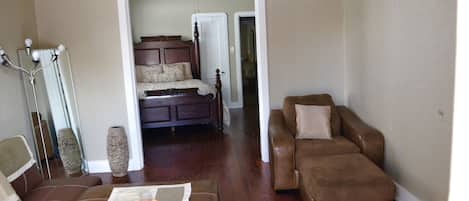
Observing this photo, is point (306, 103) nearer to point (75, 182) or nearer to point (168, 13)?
point (75, 182)

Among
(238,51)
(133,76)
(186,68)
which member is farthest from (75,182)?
(238,51)

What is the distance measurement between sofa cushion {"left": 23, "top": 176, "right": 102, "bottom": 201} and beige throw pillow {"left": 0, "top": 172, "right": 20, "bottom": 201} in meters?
0.26

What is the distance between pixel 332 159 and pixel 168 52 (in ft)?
17.4

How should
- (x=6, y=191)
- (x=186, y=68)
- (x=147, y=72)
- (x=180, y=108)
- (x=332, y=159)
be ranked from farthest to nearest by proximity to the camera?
(x=186, y=68) < (x=147, y=72) < (x=180, y=108) < (x=332, y=159) < (x=6, y=191)

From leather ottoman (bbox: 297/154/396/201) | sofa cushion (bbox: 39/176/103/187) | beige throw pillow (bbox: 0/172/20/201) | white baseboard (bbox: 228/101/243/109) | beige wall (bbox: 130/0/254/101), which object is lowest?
white baseboard (bbox: 228/101/243/109)

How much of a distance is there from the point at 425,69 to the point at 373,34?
3.12ft

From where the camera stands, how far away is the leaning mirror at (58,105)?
13.2ft

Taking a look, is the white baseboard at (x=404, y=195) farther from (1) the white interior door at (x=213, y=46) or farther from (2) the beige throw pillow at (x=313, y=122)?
(1) the white interior door at (x=213, y=46)

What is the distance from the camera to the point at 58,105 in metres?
4.19

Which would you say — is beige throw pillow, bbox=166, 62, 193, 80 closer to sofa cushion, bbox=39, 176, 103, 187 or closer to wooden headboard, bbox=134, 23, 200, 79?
wooden headboard, bbox=134, 23, 200, 79

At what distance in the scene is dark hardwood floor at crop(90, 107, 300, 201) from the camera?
146 inches

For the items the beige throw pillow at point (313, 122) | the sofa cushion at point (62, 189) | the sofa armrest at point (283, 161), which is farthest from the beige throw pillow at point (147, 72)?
the sofa cushion at point (62, 189)

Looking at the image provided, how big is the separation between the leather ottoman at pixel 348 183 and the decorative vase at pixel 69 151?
2.59 metres

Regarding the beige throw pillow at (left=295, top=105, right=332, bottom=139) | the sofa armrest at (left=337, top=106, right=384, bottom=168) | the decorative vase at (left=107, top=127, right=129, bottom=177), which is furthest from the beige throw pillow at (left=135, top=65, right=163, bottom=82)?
the sofa armrest at (left=337, top=106, right=384, bottom=168)
